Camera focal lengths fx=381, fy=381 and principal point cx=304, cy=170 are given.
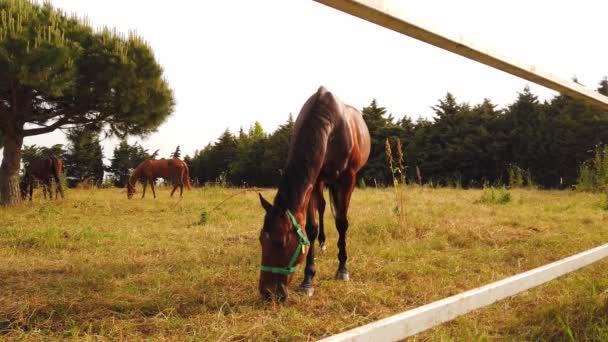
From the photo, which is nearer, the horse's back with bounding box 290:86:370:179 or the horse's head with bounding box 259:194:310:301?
the horse's head with bounding box 259:194:310:301

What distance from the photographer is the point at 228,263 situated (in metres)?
4.23

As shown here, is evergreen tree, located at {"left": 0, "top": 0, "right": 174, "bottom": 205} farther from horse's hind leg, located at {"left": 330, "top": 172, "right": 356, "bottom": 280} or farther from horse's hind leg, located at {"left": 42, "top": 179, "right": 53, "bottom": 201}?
horse's hind leg, located at {"left": 330, "top": 172, "right": 356, "bottom": 280}

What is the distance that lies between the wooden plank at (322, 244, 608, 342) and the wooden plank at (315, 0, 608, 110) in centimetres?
105

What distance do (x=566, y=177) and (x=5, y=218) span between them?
2616 centimetres

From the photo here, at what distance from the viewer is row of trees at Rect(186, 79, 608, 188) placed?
22625mm

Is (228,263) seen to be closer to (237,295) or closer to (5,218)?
(237,295)

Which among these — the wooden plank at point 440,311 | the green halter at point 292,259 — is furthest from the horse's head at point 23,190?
the wooden plank at point 440,311

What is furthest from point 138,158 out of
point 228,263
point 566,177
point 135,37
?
point 228,263

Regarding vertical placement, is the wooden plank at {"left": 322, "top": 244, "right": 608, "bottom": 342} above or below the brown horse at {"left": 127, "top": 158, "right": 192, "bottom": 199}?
below

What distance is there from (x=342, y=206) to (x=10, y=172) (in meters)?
11.3

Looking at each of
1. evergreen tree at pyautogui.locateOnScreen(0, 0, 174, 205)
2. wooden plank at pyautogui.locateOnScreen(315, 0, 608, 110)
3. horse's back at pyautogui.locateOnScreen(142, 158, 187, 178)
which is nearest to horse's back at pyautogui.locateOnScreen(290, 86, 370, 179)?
wooden plank at pyautogui.locateOnScreen(315, 0, 608, 110)

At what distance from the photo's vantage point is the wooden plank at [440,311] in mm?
1173

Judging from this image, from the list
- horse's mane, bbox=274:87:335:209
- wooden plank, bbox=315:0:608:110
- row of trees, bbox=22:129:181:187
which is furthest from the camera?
row of trees, bbox=22:129:181:187

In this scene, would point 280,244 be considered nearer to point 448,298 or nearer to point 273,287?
point 273,287
